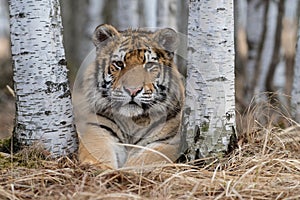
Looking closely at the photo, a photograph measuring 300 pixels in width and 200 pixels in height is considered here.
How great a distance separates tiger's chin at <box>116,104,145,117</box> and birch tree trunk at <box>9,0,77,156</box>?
43cm

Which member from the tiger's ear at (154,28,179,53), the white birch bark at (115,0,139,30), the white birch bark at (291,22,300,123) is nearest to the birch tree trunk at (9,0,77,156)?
the tiger's ear at (154,28,179,53)

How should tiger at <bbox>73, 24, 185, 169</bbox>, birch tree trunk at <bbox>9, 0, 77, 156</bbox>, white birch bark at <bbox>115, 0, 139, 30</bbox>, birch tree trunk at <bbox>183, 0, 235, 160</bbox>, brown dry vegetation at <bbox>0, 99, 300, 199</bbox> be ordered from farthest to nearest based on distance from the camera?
white birch bark at <bbox>115, 0, 139, 30</bbox>
tiger at <bbox>73, 24, 185, 169</bbox>
birch tree trunk at <bbox>9, 0, 77, 156</bbox>
birch tree trunk at <bbox>183, 0, 235, 160</bbox>
brown dry vegetation at <bbox>0, 99, 300, 199</bbox>

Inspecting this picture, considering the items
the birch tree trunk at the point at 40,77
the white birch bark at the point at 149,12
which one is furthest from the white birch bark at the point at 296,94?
the white birch bark at the point at 149,12

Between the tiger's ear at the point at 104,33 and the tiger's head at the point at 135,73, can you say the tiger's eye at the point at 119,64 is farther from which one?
the tiger's ear at the point at 104,33

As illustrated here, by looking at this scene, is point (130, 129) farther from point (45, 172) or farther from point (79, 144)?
point (45, 172)

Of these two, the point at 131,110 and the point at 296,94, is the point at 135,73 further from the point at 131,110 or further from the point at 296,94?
the point at 296,94

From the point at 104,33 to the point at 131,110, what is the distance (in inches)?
27.7

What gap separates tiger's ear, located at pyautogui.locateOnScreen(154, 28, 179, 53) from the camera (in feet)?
15.0

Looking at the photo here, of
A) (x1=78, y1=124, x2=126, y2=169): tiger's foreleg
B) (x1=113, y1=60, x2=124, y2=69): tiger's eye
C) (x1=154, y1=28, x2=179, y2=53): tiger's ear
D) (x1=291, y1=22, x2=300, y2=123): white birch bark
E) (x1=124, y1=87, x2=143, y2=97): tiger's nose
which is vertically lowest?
(x1=78, y1=124, x2=126, y2=169): tiger's foreleg

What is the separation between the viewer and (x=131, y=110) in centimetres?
444

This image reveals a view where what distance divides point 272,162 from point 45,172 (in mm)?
1609

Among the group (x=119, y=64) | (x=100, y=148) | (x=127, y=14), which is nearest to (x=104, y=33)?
(x=119, y=64)

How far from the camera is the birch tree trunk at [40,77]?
4.25m

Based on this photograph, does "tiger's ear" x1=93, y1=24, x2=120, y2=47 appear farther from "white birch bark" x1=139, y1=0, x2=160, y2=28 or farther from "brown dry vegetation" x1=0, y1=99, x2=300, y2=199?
"white birch bark" x1=139, y1=0, x2=160, y2=28
